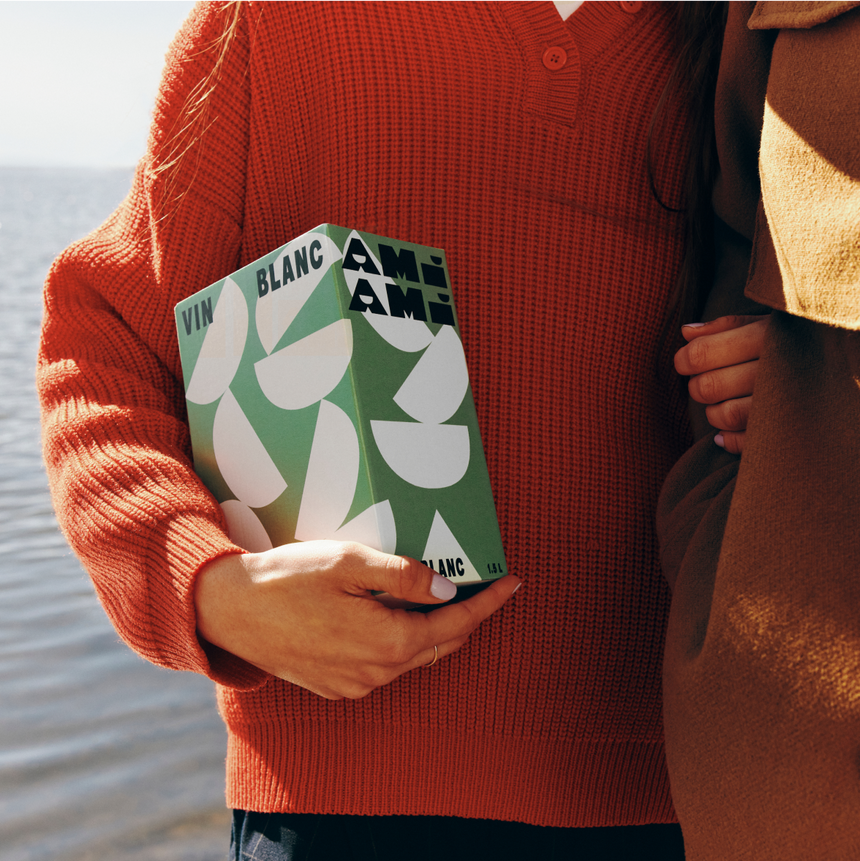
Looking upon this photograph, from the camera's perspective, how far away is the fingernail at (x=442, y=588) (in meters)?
0.54

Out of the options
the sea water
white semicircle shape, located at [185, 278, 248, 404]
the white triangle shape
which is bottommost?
the sea water

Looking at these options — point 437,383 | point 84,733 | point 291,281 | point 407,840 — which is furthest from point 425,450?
point 84,733

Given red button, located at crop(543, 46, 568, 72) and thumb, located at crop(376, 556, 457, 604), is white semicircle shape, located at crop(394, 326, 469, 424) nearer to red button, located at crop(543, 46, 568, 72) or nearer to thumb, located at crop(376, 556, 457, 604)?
thumb, located at crop(376, 556, 457, 604)

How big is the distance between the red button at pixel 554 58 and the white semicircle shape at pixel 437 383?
0.31 m

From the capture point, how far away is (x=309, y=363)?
57 cm

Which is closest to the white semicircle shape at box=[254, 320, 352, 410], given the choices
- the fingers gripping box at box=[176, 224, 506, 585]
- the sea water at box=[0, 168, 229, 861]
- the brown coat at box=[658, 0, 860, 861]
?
the fingers gripping box at box=[176, 224, 506, 585]

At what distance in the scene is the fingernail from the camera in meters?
0.54

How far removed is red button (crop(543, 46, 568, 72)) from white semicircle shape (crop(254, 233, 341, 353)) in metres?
0.34

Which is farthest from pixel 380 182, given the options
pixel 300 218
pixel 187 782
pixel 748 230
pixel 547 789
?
pixel 187 782

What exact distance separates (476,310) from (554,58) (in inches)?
9.8

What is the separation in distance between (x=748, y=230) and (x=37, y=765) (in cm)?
230

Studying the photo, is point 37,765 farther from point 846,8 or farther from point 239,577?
point 846,8

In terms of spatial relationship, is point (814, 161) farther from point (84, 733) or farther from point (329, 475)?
point (84, 733)

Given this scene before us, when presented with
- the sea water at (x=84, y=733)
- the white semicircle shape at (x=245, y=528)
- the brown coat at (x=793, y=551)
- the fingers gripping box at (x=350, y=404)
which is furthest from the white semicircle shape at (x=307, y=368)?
the sea water at (x=84, y=733)
